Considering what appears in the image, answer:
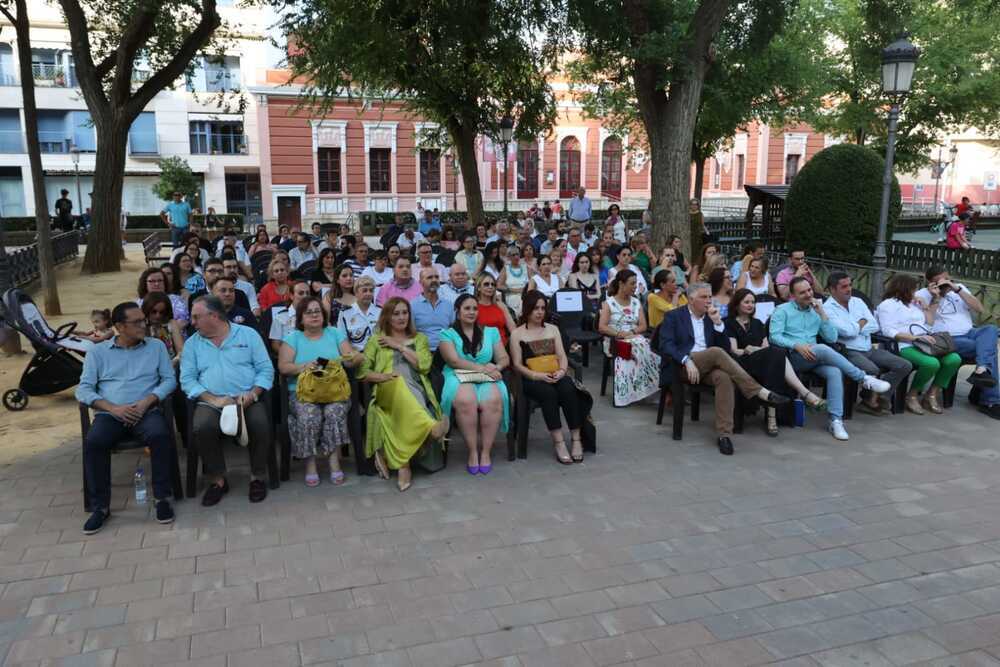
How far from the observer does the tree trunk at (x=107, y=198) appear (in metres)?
16.8

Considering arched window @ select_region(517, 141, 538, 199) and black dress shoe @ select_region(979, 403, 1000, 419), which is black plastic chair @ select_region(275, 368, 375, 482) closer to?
black dress shoe @ select_region(979, 403, 1000, 419)

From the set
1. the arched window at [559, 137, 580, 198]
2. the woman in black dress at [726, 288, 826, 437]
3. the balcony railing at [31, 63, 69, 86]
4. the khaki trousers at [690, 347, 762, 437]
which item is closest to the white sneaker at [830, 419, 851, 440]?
the woman in black dress at [726, 288, 826, 437]

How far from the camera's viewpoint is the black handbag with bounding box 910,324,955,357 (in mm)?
7117

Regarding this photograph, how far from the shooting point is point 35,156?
1066 centimetres

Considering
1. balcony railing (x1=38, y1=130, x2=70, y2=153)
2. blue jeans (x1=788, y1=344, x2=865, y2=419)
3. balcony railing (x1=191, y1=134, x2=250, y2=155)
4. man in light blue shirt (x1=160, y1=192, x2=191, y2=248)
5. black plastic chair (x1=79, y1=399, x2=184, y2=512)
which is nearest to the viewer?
black plastic chair (x1=79, y1=399, x2=184, y2=512)

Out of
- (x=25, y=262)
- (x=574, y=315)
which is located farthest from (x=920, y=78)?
(x=25, y=262)

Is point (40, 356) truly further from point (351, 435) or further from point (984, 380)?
point (984, 380)

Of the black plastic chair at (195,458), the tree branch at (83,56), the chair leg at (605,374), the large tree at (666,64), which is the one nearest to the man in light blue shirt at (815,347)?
the chair leg at (605,374)

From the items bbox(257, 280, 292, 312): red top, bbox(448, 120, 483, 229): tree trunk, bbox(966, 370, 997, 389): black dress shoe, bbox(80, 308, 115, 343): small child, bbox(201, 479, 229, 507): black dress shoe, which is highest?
bbox(448, 120, 483, 229): tree trunk

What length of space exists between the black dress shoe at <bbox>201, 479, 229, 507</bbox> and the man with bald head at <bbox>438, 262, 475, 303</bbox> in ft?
10.0

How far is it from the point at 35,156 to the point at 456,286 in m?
6.76

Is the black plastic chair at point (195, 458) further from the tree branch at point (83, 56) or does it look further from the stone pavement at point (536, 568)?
the tree branch at point (83, 56)

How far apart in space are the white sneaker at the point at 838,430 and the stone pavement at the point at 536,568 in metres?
0.40

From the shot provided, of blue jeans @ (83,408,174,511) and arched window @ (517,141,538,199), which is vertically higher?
arched window @ (517,141,538,199)
